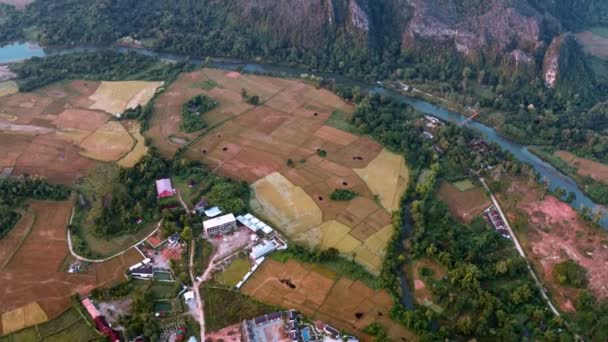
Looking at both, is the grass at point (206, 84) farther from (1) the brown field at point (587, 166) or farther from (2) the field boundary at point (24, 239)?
(1) the brown field at point (587, 166)

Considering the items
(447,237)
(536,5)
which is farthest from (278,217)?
(536,5)

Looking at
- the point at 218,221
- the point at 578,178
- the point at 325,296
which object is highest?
the point at 578,178

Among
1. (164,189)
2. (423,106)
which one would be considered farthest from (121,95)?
(423,106)

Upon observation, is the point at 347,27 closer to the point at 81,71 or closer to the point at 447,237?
the point at 81,71

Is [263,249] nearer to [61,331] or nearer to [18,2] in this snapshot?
[61,331]

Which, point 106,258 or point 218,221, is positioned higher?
point 218,221

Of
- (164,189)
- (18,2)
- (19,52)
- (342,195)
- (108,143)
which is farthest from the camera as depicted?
(18,2)

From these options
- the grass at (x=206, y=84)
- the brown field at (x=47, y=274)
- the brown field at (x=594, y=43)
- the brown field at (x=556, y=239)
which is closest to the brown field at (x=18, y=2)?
the grass at (x=206, y=84)

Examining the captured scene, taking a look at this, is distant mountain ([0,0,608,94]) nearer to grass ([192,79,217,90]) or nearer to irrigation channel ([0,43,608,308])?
irrigation channel ([0,43,608,308])
